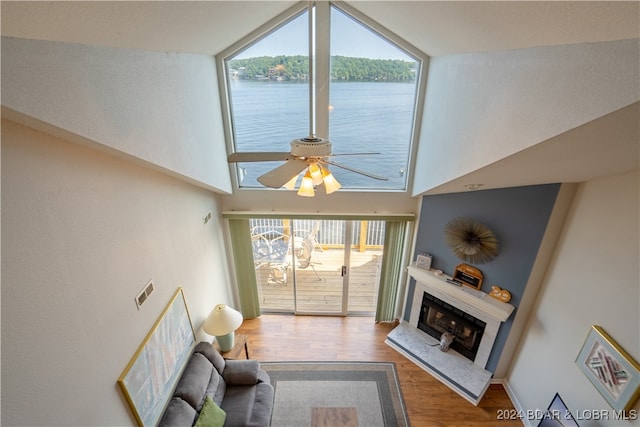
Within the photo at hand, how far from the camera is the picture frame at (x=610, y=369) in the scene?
2150 millimetres

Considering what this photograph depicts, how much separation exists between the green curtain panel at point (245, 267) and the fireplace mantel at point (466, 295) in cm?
251

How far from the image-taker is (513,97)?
1899 millimetres

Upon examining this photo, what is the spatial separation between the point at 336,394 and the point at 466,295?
2106 mm

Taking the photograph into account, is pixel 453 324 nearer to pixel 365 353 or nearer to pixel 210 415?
pixel 365 353

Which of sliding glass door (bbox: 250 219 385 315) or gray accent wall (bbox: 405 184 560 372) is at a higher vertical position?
gray accent wall (bbox: 405 184 560 372)

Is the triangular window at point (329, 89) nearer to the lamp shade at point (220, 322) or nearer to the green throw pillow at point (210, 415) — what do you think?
the lamp shade at point (220, 322)

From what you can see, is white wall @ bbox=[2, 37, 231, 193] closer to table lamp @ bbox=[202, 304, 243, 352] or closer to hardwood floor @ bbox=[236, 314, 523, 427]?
table lamp @ bbox=[202, 304, 243, 352]

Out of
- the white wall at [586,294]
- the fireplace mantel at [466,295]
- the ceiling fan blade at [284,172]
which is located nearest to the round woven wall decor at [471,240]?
the fireplace mantel at [466,295]

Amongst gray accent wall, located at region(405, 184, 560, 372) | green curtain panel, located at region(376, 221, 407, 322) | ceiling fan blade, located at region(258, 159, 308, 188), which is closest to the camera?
ceiling fan blade, located at region(258, 159, 308, 188)

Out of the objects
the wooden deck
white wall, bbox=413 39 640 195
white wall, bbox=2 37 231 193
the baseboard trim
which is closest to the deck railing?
the wooden deck

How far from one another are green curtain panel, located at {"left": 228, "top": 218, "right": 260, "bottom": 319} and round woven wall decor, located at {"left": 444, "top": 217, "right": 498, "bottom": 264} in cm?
292

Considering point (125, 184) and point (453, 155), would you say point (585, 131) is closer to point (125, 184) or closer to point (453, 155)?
point (453, 155)

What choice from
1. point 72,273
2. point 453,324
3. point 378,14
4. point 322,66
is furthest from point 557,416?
point 322,66

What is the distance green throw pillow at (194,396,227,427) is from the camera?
107 inches
